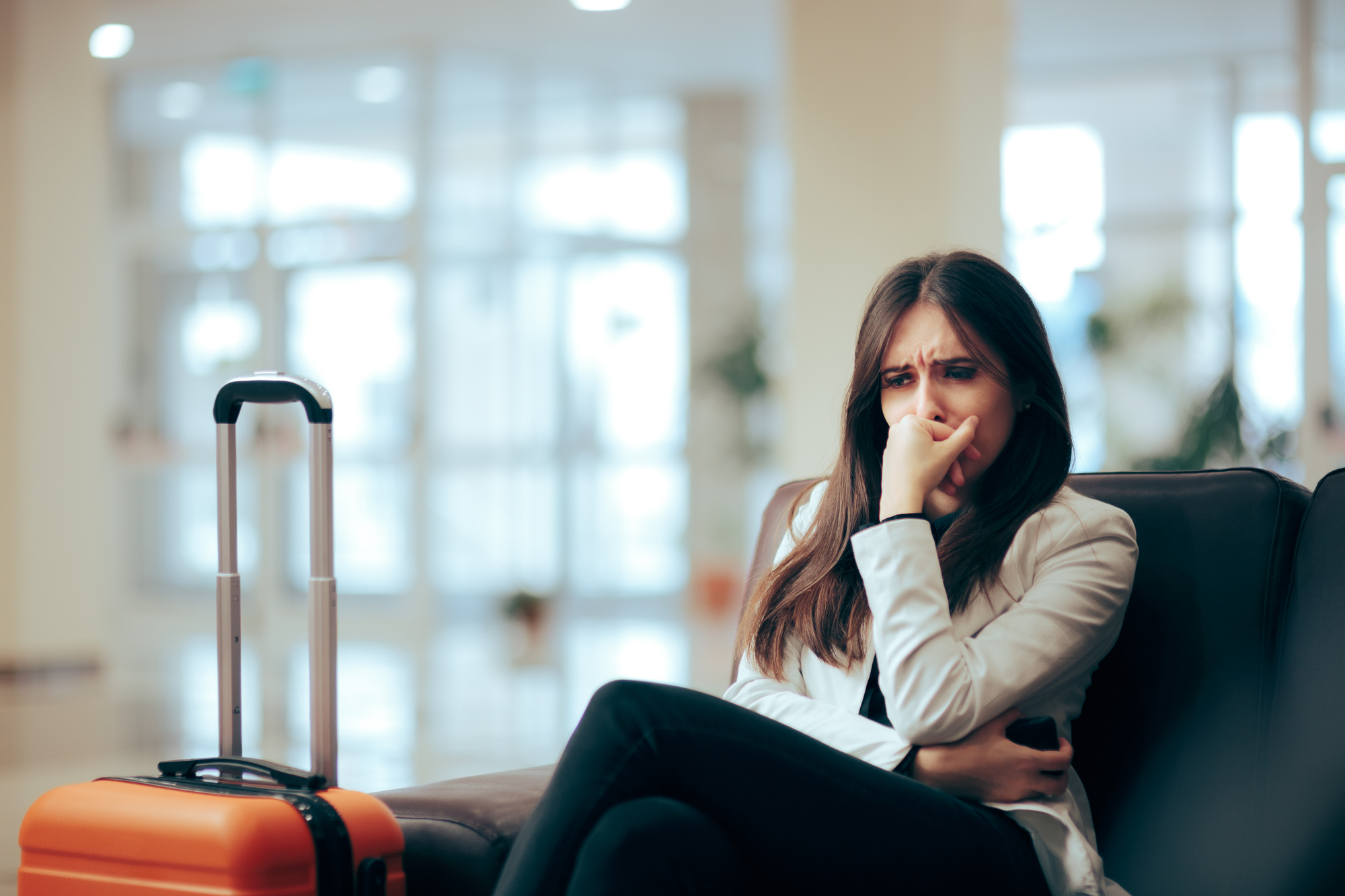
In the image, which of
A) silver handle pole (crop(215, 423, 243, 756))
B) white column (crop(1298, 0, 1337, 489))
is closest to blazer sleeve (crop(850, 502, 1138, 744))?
silver handle pole (crop(215, 423, 243, 756))

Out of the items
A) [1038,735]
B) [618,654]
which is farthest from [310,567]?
[618,654]

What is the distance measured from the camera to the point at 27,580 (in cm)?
674

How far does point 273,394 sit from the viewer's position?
1465 millimetres

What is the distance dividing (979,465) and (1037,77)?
7.45 metres

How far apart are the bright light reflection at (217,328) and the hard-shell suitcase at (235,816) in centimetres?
699

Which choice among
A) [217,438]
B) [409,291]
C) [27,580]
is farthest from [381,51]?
[217,438]

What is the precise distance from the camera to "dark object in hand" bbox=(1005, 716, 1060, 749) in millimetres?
1455

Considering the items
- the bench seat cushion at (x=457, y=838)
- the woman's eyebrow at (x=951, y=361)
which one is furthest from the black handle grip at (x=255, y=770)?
the woman's eyebrow at (x=951, y=361)

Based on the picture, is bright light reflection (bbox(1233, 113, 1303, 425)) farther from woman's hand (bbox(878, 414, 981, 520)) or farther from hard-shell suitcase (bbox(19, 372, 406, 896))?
hard-shell suitcase (bbox(19, 372, 406, 896))

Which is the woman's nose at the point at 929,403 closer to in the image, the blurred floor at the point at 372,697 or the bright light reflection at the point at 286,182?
the blurred floor at the point at 372,697

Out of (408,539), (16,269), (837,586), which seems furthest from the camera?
(408,539)

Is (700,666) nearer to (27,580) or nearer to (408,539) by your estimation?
(408,539)

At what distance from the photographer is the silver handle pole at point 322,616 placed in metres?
1.41

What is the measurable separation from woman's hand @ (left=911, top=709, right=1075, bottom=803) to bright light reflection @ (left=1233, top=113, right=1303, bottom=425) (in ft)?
19.2
